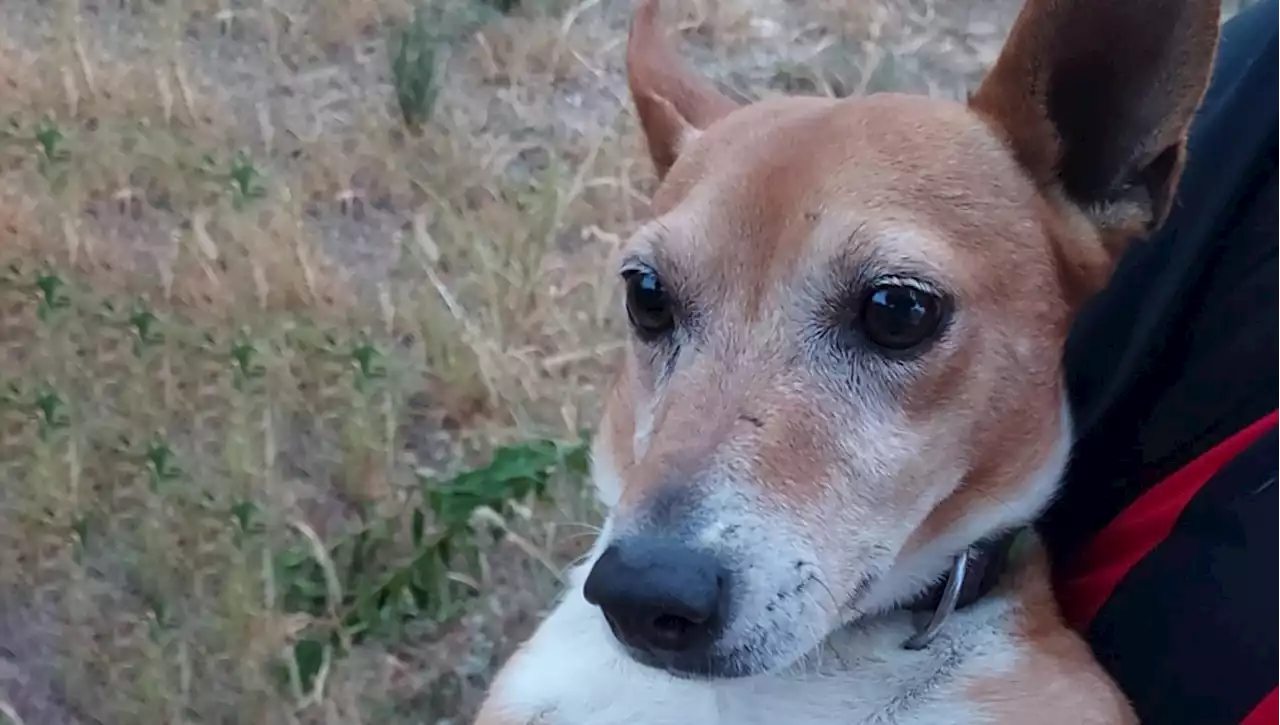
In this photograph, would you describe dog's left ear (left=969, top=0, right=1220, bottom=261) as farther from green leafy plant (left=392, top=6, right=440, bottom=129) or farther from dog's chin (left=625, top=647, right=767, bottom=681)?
green leafy plant (left=392, top=6, right=440, bottom=129)

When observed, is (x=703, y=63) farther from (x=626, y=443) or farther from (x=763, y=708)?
(x=763, y=708)

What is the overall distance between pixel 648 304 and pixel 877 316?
365 millimetres

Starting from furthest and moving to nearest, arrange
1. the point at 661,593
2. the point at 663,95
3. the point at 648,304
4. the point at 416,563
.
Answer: the point at 416,563 < the point at 663,95 < the point at 648,304 < the point at 661,593

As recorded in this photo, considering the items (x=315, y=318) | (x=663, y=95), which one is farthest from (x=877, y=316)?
(x=315, y=318)

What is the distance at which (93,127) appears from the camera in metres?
4.50

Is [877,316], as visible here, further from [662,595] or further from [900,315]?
[662,595]

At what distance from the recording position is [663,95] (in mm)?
2441

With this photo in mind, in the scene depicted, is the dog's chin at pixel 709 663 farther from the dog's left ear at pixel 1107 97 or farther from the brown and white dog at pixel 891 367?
the dog's left ear at pixel 1107 97

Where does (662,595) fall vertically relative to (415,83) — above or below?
above

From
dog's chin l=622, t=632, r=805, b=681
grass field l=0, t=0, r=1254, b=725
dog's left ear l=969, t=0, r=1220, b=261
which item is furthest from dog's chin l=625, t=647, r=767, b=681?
grass field l=0, t=0, r=1254, b=725

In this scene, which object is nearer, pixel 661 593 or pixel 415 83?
pixel 661 593

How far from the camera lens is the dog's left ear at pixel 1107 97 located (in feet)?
6.35

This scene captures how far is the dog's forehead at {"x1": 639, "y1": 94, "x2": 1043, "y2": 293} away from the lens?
1.93m

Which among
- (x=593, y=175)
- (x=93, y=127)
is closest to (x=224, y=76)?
(x=93, y=127)
